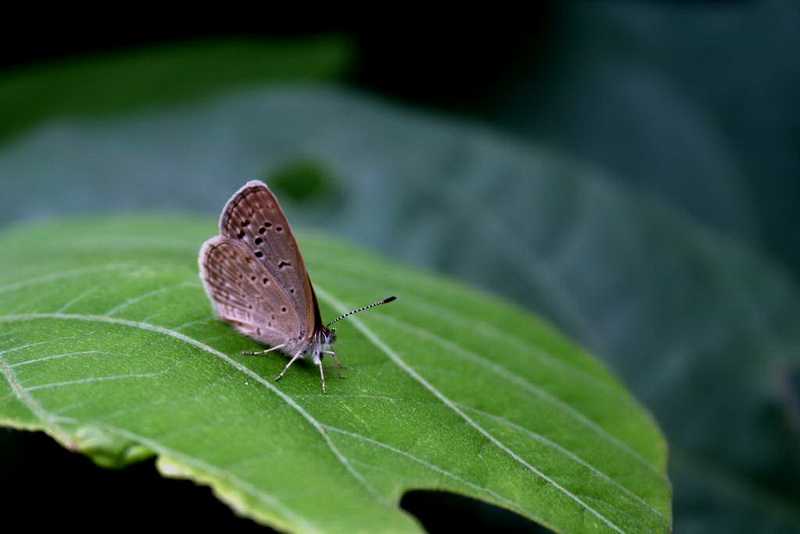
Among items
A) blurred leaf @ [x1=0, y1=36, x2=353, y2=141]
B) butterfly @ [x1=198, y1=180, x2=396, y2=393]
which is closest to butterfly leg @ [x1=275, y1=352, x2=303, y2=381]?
butterfly @ [x1=198, y1=180, x2=396, y2=393]

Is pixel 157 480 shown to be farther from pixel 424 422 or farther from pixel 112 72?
pixel 112 72

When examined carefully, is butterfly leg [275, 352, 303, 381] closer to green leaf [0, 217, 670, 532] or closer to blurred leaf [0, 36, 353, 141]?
green leaf [0, 217, 670, 532]

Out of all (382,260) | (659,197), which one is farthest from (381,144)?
(659,197)

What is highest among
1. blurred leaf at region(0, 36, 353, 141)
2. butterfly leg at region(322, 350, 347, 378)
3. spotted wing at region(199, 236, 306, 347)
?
Answer: blurred leaf at region(0, 36, 353, 141)

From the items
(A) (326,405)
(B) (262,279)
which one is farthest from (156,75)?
(A) (326,405)

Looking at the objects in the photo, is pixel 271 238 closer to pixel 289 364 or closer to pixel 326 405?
pixel 289 364

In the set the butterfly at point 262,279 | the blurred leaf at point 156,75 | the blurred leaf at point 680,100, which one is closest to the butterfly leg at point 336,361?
the butterfly at point 262,279
